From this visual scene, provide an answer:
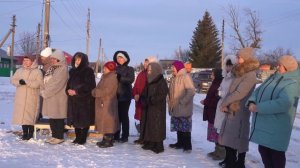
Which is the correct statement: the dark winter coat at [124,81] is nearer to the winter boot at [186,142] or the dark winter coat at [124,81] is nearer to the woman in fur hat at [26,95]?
the winter boot at [186,142]

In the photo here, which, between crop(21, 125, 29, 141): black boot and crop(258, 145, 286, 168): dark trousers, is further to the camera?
crop(21, 125, 29, 141): black boot

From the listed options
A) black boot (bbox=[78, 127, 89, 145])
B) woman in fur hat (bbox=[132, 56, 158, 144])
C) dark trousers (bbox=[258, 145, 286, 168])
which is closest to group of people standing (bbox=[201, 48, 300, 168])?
dark trousers (bbox=[258, 145, 286, 168])

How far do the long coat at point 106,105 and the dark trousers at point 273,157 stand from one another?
3.61 metres

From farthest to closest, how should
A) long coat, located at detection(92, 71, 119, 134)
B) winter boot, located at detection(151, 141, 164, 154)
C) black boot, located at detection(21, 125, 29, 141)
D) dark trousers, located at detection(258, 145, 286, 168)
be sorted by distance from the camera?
black boot, located at detection(21, 125, 29, 141)
long coat, located at detection(92, 71, 119, 134)
winter boot, located at detection(151, 141, 164, 154)
dark trousers, located at detection(258, 145, 286, 168)

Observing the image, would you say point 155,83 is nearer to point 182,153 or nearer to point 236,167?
point 182,153

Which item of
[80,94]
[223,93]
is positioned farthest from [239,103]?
[80,94]

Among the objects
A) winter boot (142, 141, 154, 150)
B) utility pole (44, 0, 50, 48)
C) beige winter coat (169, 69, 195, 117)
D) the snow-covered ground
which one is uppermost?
utility pole (44, 0, 50, 48)

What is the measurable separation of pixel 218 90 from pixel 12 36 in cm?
5193

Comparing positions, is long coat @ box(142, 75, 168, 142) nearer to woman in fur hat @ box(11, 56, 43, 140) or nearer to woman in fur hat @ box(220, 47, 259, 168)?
woman in fur hat @ box(220, 47, 259, 168)

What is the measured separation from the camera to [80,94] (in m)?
8.78

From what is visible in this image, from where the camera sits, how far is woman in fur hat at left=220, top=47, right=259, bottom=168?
686 cm

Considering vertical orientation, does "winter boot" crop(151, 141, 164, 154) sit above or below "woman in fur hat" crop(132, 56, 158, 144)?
below

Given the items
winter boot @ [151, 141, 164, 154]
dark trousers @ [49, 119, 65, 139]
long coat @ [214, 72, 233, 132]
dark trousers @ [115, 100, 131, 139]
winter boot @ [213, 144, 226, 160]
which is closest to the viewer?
long coat @ [214, 72, 233, 132]

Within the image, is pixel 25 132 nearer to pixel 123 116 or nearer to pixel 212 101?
pixel 123 116
